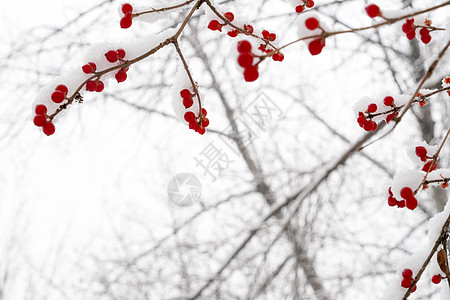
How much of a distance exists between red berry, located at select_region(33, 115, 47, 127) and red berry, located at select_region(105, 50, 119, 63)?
0.24 meters

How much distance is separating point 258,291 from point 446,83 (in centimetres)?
256

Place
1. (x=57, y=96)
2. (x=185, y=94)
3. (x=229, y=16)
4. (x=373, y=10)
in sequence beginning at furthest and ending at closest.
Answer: (x=229, y=16), (x=185, y=94), (x=57, y=96), (x=373, y=10)

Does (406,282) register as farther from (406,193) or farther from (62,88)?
(62,88)

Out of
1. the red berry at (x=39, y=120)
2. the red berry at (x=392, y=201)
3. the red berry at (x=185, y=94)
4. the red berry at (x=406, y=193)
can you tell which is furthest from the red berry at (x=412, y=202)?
the red berry at (x=39, y=120)

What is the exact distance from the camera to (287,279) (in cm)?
356

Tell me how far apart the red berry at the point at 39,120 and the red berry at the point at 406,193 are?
3.28 ft

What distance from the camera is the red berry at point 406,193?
3.34 ft

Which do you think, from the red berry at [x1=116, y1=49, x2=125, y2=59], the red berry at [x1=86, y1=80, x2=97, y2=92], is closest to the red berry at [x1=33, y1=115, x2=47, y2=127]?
the red berry at [x1=86, y1=80, x2=97, y2=92]

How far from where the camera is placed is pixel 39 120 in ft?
3.29

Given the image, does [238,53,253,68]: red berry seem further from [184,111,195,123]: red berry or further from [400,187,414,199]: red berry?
[400,187,414,199]: red berry

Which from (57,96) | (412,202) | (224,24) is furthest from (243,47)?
(412,202)

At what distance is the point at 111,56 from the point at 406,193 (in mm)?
909

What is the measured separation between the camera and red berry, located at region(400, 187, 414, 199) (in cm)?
102

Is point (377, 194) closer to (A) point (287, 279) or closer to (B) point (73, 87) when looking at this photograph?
(A) point (287, 279)
